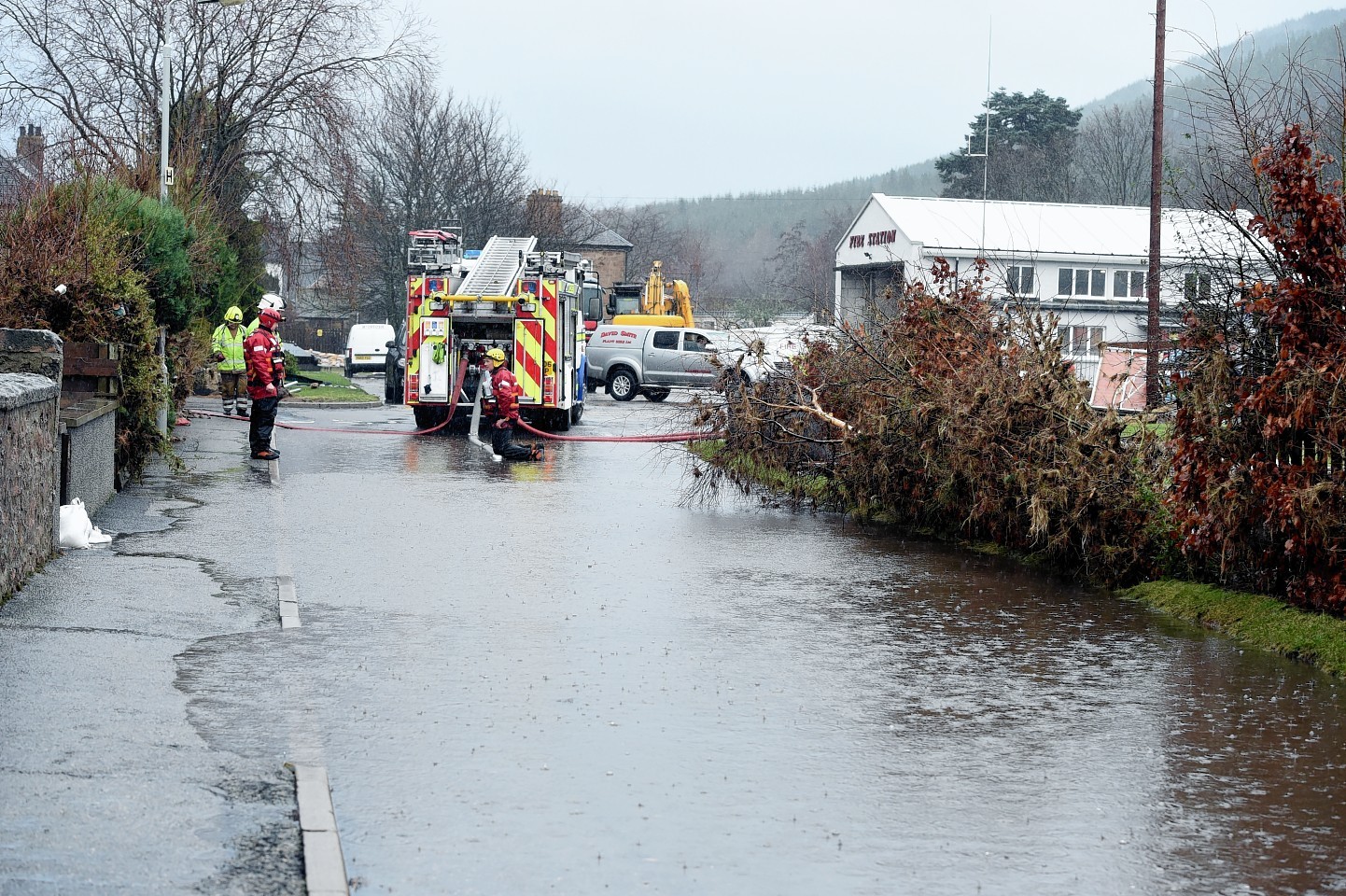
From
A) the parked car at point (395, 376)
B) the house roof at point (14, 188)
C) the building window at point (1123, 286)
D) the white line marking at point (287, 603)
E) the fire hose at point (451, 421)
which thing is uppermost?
the building window at point (1123, 286)

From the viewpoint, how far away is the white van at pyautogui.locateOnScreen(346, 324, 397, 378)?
5178 centimetres

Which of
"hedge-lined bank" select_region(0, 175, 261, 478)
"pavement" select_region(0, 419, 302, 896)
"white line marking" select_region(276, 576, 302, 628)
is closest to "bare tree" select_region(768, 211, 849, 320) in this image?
"hedge-lined bank" select_region(0, 175, 261, 478)

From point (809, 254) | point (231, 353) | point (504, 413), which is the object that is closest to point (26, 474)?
point (504, 413)

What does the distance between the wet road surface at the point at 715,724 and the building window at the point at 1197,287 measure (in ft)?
7.06

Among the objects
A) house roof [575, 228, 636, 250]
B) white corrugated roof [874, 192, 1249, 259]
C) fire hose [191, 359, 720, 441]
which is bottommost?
fire hose [191, 359, 720, 441]

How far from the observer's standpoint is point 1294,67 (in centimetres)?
1030

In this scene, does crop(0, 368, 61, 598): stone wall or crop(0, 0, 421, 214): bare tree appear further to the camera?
crop(0, 0, 421, 214): bare tree

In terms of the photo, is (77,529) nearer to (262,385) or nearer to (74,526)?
(74,526)

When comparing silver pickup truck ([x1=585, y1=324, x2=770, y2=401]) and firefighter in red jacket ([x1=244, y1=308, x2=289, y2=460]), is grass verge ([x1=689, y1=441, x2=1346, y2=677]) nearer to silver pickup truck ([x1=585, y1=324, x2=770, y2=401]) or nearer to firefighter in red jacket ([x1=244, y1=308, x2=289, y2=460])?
firefighter in red jacket ([x1=244, y1=308, x2=289, y2=460])

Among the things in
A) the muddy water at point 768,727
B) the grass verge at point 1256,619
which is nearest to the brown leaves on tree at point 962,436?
the grass verge at point 1256,619

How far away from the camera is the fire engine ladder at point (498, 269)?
24.5m

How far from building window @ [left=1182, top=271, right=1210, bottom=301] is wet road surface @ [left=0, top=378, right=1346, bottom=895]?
2152 mm

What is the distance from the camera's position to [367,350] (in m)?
51.8

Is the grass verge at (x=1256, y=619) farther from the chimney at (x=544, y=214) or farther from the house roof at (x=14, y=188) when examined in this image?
the chimney at (x=544, y=214)
